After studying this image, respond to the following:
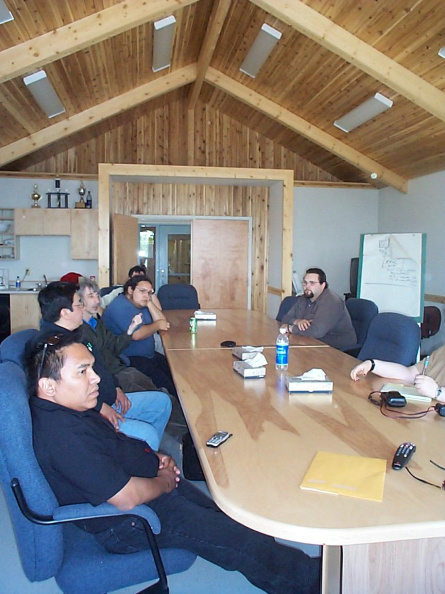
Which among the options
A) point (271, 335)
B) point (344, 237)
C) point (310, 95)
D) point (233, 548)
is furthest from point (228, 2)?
point (233, 548)

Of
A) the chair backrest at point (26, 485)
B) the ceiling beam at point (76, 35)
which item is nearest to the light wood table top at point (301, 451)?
the chair backrest at point (26, 485)

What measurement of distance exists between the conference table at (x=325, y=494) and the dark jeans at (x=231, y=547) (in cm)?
25

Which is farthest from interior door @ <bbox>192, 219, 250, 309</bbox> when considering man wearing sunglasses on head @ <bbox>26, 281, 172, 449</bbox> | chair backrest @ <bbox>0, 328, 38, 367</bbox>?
chair backrest @ <bbox>0, 328, 38, 367</bbox>

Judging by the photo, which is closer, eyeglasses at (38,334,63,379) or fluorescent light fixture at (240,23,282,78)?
eyeglasses at (38,334,63,379)

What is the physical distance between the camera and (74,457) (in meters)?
1.43

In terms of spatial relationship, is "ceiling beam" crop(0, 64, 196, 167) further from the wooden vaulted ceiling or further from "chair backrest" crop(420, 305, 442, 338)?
"chair backrest" crop(420, 305, 442, 338)

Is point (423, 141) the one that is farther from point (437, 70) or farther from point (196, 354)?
point (196, 354)

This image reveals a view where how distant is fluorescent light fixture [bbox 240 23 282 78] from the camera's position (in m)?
5.45

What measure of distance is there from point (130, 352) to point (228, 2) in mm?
3757

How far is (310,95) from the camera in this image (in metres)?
6.55

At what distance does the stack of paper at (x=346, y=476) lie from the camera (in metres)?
1.25

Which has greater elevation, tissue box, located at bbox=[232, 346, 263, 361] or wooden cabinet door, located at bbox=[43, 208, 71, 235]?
wooden cabinet door, located at bbox=[43, 208, 71, 235]

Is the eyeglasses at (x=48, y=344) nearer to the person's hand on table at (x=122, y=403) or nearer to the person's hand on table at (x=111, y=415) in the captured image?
the person's hand on table at (x=111, y=415)

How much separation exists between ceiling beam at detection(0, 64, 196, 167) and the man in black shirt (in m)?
5.76
